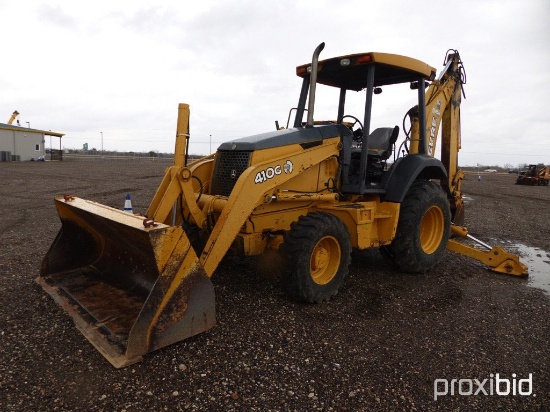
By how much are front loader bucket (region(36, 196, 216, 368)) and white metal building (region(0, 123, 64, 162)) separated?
32.7 meters

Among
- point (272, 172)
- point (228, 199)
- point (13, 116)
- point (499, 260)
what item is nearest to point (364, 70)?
point (272, 172)

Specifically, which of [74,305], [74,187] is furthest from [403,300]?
[74,187]

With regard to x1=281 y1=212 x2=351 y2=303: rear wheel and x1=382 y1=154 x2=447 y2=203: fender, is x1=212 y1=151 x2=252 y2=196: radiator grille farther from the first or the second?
x1=382 y1=154 x2=447 y2=203: fender

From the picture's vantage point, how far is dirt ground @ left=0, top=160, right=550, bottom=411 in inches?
104

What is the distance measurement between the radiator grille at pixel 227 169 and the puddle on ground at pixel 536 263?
4.01m

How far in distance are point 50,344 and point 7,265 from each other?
2453mm

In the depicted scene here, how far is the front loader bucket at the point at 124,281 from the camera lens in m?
2.93

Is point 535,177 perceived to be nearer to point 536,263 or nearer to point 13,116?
point 536,263

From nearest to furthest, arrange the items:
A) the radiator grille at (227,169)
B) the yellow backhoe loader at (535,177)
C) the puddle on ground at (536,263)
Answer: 1. the radiator grille at (227,169)
2. the puddle on ground at (536,263)
3. the yellow backhoe loader at (535,177)

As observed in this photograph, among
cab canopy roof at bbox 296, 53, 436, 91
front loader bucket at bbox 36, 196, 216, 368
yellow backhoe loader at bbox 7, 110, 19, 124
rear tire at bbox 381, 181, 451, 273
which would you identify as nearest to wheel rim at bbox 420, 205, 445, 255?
rear tire at bbox 381, 181, 451, 273

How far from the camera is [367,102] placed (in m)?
4.74

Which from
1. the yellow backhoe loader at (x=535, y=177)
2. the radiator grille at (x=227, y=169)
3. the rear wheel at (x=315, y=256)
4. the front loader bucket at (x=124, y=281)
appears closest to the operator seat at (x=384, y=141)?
the rear wheel at (x=315, y=256)

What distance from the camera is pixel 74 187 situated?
48.8 feet

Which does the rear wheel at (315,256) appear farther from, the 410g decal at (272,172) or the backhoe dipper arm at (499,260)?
the backhoe dipper arm at (499,260)
